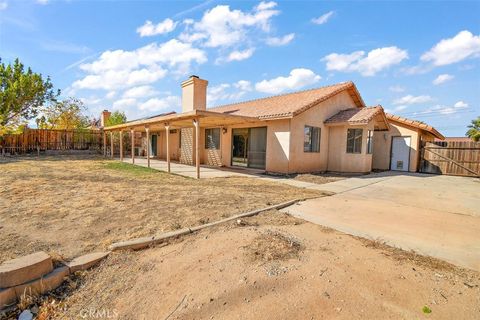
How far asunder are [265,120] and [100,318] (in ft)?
34.8

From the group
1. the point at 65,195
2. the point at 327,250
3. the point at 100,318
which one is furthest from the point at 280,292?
the point at 65,195

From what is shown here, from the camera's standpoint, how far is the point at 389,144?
15930 millimetres

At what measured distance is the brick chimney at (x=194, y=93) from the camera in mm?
15353

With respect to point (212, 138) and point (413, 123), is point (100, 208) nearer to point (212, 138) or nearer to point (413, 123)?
point (212, 138)

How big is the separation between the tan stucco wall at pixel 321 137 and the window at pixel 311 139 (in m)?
0.20

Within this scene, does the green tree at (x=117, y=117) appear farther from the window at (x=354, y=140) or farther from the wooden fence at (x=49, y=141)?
the window at (x=354, y=140)

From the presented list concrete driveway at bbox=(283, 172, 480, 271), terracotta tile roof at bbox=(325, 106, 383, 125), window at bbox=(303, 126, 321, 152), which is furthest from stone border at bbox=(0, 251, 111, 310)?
terracotta tile roof at bbox=(325, 106, 383, 125)

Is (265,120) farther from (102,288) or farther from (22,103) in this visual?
(22,103)

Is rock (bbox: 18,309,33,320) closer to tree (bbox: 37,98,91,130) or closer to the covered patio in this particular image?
the covered patio

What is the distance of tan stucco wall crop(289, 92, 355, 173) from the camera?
11781mm

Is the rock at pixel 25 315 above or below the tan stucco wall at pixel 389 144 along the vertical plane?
below

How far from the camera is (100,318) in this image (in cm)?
242

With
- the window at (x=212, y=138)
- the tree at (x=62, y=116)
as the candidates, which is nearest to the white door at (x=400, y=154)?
the window at (x=212, y=138)

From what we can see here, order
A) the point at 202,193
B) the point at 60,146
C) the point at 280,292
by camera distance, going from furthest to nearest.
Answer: the point at 60,146 < the point at 202,193 < the point at 280,292
